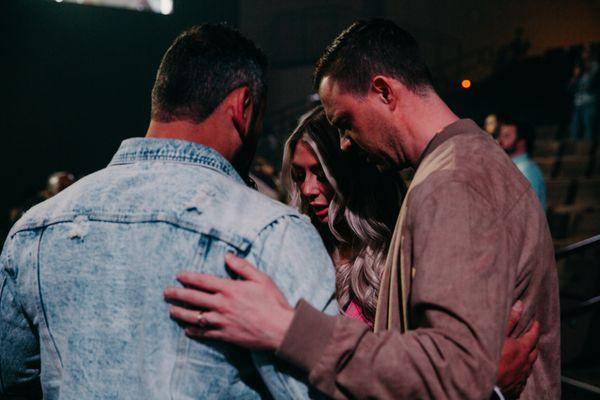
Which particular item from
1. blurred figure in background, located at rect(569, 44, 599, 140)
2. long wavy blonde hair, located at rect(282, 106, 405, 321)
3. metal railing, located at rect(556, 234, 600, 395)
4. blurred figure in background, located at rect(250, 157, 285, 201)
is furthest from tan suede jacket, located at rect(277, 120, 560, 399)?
blurred figure in background, located at rect(569, 44, 599, 140)

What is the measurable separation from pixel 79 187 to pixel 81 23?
36.5ft

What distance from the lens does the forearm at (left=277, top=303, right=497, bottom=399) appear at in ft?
4.06

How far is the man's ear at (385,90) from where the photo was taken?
1.78m

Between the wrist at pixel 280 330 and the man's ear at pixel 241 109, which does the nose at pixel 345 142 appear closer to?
the man's ear at pixel 241 109

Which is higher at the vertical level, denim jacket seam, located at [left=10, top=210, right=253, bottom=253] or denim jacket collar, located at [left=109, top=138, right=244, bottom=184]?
denim jacket collar, located at [left=109, top=138, right=244, bottom=184]

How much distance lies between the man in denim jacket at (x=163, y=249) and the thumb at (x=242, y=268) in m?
0.03

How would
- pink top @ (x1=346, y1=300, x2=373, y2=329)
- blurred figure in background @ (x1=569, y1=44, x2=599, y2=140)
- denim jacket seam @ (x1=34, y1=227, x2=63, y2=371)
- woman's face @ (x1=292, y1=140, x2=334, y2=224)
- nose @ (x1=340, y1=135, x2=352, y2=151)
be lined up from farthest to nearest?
blurred figure in background @ (x1=569, y1=44, x2=599, y2=140)
woman's face @ (x1=292, y1=140, x2=334, y2=224)
pink top @ (x1=346, y1=300, x2=373, y2=329)
nose @ (x1=340, y1=135, x2=352, y2=151)
denim jacket seam @ (x1=34, y1=227, x2=63, y2=371)

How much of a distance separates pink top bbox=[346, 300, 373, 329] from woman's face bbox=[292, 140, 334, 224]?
0.40 meters

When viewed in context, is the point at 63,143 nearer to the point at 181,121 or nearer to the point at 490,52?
the point at 490,52

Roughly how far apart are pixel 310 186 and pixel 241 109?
1.33 m

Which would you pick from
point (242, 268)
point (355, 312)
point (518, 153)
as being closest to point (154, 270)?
point (242, 268)

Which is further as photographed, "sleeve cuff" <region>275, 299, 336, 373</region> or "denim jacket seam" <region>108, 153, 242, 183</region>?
"denim jacket seam" <region>108, 153, 242, 183</region>

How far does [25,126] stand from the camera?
37.0 feet

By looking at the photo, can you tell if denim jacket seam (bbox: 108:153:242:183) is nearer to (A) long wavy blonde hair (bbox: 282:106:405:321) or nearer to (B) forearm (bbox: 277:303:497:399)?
(B) forearm (bbox: 277:303:497:399)
